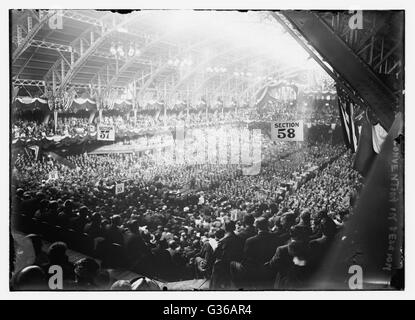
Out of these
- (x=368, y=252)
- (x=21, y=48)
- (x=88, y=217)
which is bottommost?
(x=368, y=252)

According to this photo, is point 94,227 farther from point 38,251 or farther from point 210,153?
point 210,153

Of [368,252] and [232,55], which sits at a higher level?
[232,55]

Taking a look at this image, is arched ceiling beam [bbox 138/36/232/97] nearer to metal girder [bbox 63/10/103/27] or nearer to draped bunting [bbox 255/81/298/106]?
draped bunting [bbox 255/81/298/106]

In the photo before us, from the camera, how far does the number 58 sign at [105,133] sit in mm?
4250

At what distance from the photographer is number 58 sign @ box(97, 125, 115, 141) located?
4250 millimetres

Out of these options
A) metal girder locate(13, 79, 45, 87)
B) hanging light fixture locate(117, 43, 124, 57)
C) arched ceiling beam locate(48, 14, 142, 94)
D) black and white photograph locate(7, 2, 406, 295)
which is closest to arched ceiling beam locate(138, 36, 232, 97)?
black and white photograph locate(7, 2, 406, 295)

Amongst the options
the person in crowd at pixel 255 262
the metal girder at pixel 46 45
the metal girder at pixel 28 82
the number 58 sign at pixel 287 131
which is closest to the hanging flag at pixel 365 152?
the number 58 sign at pixel 287 131

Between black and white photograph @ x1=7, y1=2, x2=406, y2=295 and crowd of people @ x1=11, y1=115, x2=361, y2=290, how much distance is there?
1 centimetres

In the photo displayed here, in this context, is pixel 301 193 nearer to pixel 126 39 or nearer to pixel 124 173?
pixel 124 173

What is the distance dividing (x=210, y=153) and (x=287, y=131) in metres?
0.66

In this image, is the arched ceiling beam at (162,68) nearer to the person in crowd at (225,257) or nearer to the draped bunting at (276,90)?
the draped bunting at (276,90)

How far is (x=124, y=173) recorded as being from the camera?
4281mm

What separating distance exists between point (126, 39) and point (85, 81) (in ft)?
1.59

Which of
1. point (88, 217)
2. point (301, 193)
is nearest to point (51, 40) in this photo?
point (88, 217)
